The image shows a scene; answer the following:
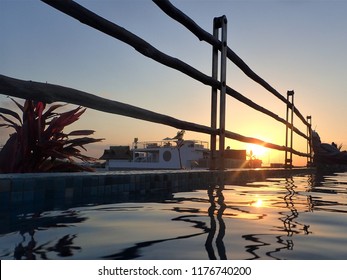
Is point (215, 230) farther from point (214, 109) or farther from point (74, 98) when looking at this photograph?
point (214, 109)

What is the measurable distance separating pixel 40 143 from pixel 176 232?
2116 millimetres

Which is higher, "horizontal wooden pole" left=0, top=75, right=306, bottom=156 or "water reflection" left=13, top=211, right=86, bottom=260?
"horizontal wooden pole" left=0, top=75, right=306, bottom=156

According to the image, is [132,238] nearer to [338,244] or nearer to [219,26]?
[338,244]

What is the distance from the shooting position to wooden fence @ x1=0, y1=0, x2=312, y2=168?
1941mm

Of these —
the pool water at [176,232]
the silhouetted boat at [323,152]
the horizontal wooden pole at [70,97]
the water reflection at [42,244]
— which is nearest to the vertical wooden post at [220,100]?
the horizontal wooden pole at [70,97]

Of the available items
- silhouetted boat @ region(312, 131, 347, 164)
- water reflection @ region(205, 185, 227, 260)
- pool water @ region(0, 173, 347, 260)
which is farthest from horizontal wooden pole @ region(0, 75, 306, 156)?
silhouetted boat @ region(312, 131, 347, 164)

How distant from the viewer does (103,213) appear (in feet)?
6.10

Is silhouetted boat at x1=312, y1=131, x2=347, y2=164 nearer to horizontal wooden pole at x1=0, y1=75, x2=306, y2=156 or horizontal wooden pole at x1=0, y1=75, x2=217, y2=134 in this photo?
horizontal wooden pole at x1=0, y1=75, x2=306, y2=156

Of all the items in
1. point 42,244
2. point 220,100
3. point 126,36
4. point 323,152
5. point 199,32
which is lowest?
point 42,244

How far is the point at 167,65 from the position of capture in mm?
3145

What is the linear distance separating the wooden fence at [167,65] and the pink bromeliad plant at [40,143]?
0.90 metres

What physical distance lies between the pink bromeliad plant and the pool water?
1.26m

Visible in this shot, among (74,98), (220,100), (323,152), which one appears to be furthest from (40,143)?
(323,152)

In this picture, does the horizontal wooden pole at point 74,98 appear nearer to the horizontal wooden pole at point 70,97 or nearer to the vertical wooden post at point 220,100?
the horizontal wooden pole at point 70,97
